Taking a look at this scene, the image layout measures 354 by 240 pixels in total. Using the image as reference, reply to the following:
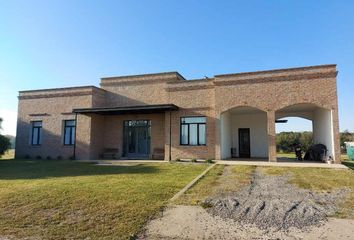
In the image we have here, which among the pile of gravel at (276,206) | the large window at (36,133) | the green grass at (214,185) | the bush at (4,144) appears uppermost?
the large window at (36,133)

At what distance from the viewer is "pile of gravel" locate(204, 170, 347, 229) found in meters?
5.69

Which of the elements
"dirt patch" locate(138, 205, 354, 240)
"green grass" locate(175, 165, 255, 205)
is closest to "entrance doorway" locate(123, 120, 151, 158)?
"green grass" locate(175, 165, 255, 205)

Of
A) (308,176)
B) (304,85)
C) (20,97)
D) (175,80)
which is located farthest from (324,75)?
(20,97)

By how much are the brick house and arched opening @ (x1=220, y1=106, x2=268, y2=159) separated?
77 millimetres

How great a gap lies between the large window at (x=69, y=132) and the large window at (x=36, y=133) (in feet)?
8.27

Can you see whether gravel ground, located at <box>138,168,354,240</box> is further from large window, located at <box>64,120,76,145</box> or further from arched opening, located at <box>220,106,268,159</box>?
large window, located at <box>64,120,76,145</box>

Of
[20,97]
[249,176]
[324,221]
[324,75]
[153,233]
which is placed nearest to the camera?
[153,233]

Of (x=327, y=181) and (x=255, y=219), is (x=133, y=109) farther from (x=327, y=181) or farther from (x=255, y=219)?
(x=255, y=219)

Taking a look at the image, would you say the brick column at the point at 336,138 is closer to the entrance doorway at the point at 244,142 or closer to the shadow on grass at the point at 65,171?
the entrance doorway at the point at 244,142

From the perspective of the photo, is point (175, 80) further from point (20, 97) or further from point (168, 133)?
point (20, 97)

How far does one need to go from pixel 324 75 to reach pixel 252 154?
8.48 m

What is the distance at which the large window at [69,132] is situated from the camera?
70.0 ft

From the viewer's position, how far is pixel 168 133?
18.9 meters

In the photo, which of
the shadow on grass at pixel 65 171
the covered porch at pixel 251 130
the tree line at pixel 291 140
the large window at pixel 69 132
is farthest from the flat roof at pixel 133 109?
the tree line at pixel 291 140
